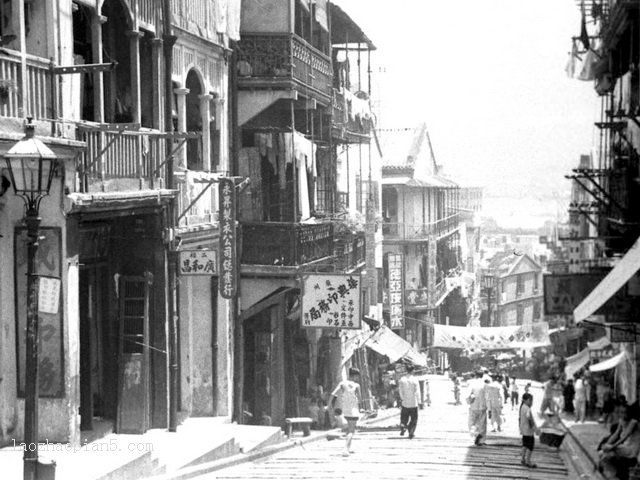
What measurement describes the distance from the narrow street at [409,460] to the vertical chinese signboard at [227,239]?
139 inches

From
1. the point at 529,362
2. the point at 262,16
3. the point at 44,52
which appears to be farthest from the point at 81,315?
the point at 529,362

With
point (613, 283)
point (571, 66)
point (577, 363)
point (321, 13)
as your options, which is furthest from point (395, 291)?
point (613, 283)

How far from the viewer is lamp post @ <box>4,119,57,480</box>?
13109mm

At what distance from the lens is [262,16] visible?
28172mm

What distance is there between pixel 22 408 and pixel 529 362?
5596cm

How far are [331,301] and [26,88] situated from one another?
12362 mm

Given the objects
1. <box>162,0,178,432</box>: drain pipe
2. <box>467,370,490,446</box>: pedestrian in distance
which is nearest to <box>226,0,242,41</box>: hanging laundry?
<box>162,0,178,432</box>: drain pipe

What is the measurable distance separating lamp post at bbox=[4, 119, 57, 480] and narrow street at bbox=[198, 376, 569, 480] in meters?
4.73

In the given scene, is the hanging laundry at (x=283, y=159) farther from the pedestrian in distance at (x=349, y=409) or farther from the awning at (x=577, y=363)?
the awning at (x=577, y=363)

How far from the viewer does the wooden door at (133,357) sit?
825 inches

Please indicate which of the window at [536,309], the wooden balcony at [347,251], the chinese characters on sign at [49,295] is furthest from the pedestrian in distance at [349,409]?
the window at [536,309]

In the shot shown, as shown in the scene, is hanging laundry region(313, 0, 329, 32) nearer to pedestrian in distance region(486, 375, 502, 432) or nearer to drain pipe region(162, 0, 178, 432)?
drain pipe region(162, 0, 178, 432)

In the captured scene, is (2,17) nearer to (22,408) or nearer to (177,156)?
(22,408)

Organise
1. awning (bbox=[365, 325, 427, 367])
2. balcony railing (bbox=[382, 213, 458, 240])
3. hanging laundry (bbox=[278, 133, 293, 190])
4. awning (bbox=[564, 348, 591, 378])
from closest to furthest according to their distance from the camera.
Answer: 1. hanging laundry (bbox=[278, 133, 293, 190])
2. awning (bbox=[365, 325, 427, 367])
3. awning (bbox=[564, 348, 591, 378])
4. balcony railing (bbox=[382, 213, 458, 240])
